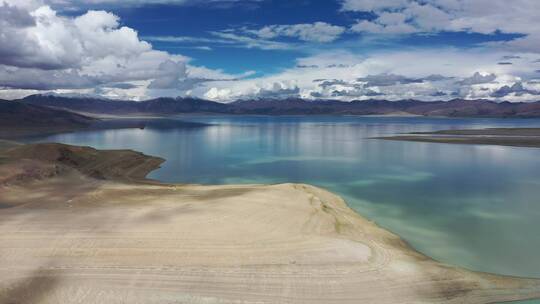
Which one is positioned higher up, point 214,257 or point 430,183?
point 430,183

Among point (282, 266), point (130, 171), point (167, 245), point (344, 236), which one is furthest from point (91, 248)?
point (130, 171)

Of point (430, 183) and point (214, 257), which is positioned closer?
point (214, 257)

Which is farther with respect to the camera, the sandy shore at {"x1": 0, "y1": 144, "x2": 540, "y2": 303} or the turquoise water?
the turquoise water

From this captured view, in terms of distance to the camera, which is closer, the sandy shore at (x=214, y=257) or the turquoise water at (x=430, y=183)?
the sandy shore at (x=214, y=257)
